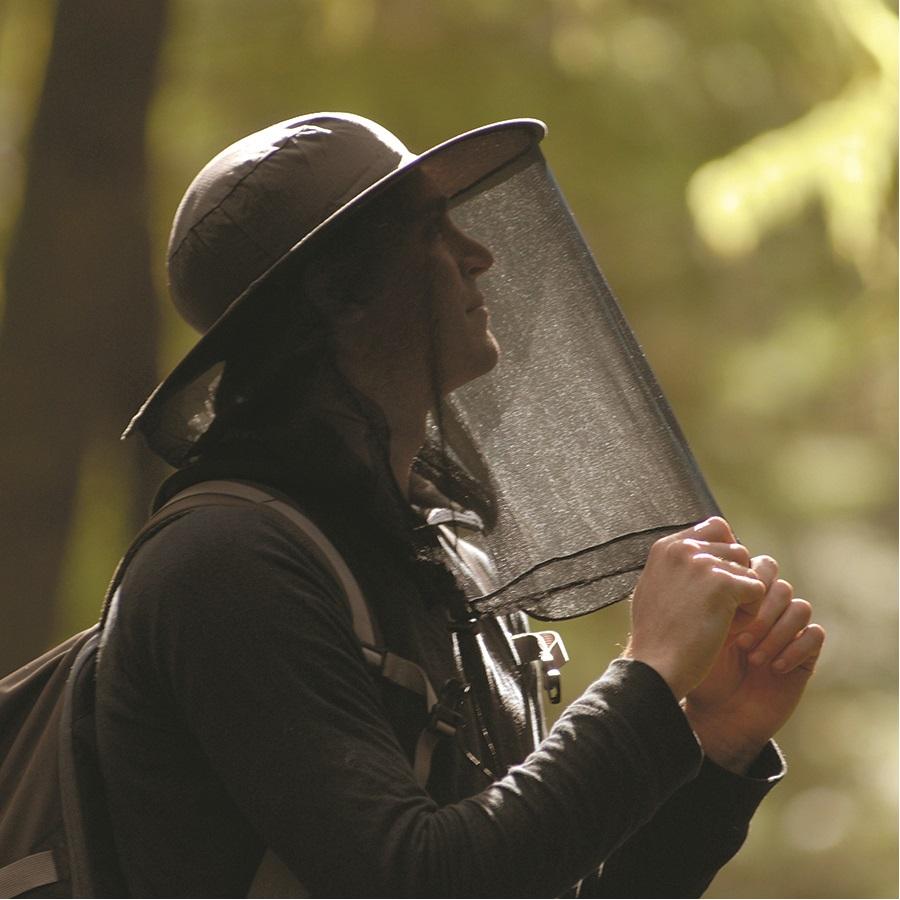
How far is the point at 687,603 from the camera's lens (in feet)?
5.45

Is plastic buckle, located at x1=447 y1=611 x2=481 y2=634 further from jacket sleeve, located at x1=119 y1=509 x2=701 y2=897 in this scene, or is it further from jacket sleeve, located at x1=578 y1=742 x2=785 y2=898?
jacket sleeve, located at x1=578 y1=742 x2=785 y2=898

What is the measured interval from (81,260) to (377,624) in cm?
227

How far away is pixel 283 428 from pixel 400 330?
0.70 feet

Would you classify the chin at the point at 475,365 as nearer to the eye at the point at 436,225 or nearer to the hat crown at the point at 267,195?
the eye at the point at 436,225

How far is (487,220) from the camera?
6.52ft

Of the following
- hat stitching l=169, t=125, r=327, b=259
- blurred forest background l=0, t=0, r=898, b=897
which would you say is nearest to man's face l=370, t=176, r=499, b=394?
hat stitching l=169, t=125, r=327, b=259

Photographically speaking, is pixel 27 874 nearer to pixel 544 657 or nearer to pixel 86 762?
pixel 86 762

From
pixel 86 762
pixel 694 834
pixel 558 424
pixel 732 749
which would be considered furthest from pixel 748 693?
pixel 86 762

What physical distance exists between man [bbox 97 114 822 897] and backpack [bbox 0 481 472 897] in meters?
0.02

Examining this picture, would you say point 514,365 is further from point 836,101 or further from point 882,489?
point 882,489

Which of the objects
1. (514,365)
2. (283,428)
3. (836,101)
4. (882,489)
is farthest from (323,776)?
(882,489)

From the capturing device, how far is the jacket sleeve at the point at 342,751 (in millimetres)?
1462

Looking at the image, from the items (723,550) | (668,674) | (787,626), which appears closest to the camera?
(668,674)

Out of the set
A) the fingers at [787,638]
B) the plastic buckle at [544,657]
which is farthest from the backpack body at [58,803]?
the fingers at [787,638]
